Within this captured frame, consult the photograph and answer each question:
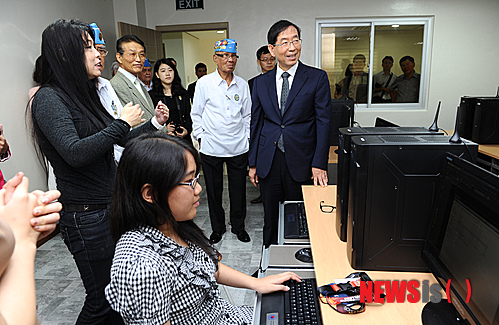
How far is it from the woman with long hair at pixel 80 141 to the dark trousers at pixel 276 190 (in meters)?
1.11

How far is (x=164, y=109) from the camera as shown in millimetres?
1850

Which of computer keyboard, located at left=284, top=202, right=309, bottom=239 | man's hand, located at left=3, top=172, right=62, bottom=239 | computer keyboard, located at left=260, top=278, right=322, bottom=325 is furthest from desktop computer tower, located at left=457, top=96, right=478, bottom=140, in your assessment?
man's hand, located at left=3, top=172, right=62, bottom=239

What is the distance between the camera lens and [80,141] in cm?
131

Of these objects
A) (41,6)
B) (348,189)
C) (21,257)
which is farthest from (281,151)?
(41,6)

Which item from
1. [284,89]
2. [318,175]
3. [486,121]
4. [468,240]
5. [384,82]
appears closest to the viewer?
[468,240]

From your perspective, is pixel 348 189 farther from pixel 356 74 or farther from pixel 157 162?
pixel 356 74

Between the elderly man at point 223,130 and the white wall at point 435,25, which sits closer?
the elderly man at point 223,130

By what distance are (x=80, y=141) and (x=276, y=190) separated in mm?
1404

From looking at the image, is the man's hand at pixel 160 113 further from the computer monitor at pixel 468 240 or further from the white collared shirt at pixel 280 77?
the computer monitor at pixel 468 240

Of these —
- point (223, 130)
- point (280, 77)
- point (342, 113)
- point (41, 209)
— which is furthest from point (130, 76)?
point (41, 209)

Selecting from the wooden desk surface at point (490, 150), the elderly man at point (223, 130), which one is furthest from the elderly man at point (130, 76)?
the wooden desk surface at point (490, 150)

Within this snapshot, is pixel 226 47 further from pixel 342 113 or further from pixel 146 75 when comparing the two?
pixel 146 75

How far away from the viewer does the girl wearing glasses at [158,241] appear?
2.89 feet

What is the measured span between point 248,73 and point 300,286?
4116mm
